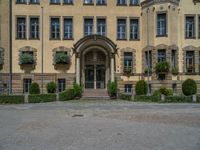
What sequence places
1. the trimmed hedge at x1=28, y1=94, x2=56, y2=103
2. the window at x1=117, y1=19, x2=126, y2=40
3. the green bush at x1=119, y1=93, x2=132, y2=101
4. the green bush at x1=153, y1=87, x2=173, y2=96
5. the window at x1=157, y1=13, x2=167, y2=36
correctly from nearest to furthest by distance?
1. the trimmed hedge at x1=28, y1=94, x2=56, y2=103
2. the green bush at x1=153, y1=87, x2=173, y2=96
3. the green bush at x1=119, y1=93, x2=132, y2=101
4. the window at x1=157, y1=13, x2=167, y2=36
5. the window at x1=117, y1=19, x2=126, y2=40

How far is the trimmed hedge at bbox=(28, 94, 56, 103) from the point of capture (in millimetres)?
27703

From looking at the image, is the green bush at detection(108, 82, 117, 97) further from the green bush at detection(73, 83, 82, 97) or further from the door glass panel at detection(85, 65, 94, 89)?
the door glass panel at detection(85, 65, 94, 89)

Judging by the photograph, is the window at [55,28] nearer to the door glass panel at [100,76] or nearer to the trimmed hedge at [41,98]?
the door glass panel at [100,76]

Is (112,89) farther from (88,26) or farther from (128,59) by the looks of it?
(88,26)

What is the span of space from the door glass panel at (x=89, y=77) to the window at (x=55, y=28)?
4.55 meters

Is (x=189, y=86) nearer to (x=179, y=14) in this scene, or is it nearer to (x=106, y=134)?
(x=179, y=14)

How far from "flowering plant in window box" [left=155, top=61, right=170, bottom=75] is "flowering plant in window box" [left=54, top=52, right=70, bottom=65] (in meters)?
8.83

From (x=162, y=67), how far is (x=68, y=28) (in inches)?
407

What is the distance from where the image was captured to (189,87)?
32125 millimetres

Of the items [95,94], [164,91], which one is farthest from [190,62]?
[95,94]

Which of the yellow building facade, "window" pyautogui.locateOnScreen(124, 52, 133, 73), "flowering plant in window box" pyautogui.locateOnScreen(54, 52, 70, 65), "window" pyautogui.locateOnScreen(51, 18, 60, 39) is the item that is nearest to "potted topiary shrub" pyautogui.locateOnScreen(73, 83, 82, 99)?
the yellow building facade

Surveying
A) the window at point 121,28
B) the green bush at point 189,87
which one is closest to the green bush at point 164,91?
the green bush at point 189,87

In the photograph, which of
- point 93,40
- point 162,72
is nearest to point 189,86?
point 162,72

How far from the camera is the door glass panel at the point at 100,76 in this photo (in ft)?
119
